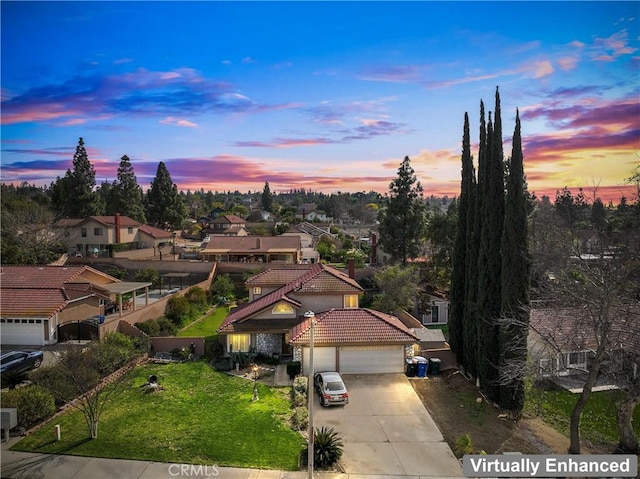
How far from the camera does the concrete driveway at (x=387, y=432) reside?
1611cm

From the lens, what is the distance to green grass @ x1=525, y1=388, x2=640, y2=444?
20.2 metres

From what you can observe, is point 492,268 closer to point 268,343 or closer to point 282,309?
point 282,309

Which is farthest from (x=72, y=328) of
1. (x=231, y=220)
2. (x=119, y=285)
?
(x=231, y=220)

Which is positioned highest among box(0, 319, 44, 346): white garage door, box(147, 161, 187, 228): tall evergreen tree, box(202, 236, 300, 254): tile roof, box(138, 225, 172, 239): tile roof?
box(147, 161, 187, 228): tall evergreen tree

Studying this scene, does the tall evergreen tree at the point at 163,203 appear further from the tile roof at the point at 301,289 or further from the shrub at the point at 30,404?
the shrub at the point at 30,404

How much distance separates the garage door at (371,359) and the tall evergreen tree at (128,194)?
57202mm

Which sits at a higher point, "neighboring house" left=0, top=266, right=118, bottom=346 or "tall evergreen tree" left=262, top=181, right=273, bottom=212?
"tall evergreen tree" left=262, top=181, right=273, bottom=212

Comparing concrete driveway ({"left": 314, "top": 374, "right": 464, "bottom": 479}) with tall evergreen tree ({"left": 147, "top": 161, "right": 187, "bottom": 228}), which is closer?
concrete driveway ({"left": 314, "top": 374, "right": 464, "bottom": 479})

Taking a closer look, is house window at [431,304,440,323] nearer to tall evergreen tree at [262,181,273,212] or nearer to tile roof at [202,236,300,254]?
tile roof at [202,236,300,254]

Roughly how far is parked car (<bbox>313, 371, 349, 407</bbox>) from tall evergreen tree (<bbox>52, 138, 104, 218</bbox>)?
57500 millimetres

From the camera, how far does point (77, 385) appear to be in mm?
17859

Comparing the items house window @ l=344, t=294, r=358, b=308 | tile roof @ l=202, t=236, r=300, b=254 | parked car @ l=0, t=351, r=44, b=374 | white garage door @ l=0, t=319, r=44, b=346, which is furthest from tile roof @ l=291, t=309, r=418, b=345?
tile roof @ l=202, t=236, r=300, b=254

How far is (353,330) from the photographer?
26641 mm

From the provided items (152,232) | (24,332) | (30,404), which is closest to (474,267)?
(30,404)
